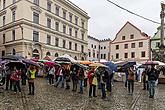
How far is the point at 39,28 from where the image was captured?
44.2 m

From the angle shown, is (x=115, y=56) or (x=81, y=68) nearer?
(x=81, y=68)

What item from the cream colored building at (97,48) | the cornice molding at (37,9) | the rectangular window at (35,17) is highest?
the cornice molding at (37,9)

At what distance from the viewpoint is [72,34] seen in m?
55.4

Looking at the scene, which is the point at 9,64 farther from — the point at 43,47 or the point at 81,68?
the point at 43,47

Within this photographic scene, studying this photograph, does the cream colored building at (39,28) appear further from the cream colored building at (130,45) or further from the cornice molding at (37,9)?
the cream colored building at (130,45)

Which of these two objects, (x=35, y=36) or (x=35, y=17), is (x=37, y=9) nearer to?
(x=35, y=17)

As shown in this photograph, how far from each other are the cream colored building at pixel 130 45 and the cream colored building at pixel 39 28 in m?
12.3

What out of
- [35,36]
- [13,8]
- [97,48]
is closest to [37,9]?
[13,8]

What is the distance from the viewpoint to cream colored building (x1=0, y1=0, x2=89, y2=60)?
41375 millimetres

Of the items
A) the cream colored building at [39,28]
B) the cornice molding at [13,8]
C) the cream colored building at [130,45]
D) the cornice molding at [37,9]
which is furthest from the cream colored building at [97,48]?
the cornice molding at [13,8]

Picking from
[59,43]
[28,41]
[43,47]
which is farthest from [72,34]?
[28,41]

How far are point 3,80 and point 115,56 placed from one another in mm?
48390

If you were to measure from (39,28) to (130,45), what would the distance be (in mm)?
26764

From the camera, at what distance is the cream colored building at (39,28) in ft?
136
